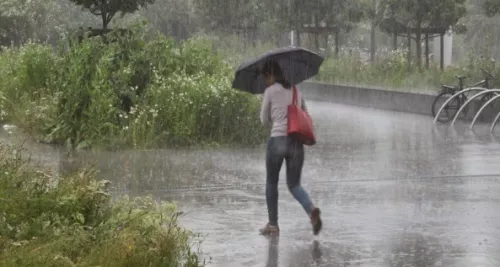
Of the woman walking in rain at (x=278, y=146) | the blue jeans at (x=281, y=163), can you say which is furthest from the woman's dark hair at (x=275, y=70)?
the blue jeans at (x=281, y=163)

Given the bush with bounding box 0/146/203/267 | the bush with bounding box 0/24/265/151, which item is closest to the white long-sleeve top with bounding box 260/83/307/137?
the bush with bounding box 0/146/203/267

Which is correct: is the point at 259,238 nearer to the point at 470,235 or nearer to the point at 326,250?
the point at 326,250

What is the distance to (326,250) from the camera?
9.25 metres

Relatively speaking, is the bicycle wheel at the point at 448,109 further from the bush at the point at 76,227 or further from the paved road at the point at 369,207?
the bush at the point at 76,227

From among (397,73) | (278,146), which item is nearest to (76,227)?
(278,146)

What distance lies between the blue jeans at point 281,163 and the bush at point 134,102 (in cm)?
629

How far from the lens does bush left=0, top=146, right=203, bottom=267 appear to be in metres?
7.39

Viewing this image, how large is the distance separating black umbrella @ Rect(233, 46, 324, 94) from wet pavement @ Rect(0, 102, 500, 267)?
4.03 feet

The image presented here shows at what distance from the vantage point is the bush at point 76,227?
7387mm

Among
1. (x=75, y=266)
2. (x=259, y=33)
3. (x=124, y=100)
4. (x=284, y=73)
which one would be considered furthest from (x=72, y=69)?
(x=259, y=33)

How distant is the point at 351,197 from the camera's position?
40.3 ft

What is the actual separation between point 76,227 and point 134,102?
9.13 metres

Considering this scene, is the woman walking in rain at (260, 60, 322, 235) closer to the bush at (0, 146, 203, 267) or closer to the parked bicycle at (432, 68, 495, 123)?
the bush at (0, 146, 203, 267)

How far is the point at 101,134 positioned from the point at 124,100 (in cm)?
110
